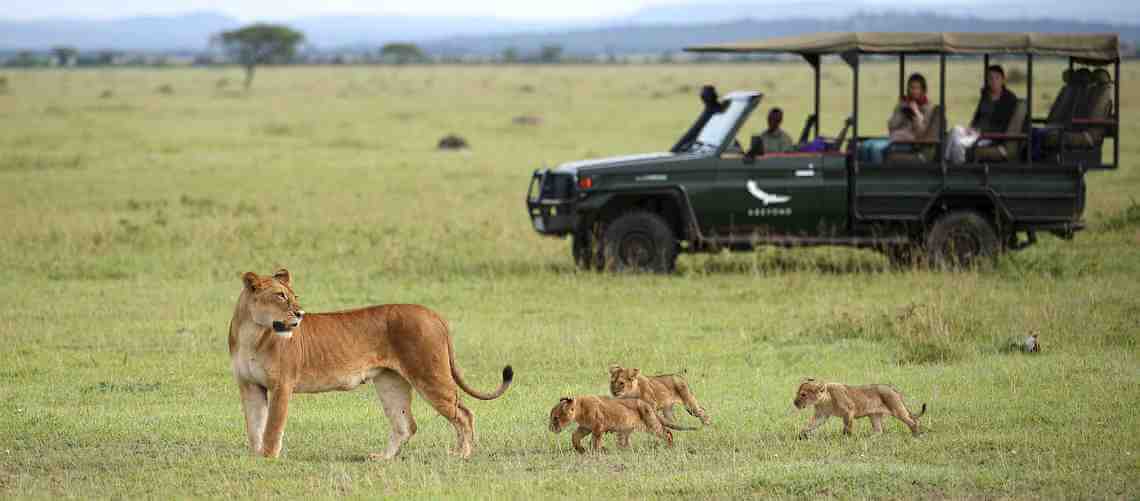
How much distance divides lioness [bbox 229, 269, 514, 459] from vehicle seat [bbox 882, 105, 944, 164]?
8219 mm

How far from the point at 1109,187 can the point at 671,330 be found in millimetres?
13194

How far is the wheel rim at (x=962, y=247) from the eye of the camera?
1514 cm

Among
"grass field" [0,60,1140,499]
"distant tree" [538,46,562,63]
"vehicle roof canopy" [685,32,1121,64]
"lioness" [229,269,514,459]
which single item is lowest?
"distant tree" [538,46,562,63]

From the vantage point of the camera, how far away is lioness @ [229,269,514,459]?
7.39m

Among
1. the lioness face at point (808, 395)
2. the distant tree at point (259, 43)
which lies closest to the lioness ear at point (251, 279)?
the lioness face at point (808, 395)

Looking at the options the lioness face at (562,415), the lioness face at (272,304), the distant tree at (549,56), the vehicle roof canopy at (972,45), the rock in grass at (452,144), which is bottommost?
the distant tree at (549,56)

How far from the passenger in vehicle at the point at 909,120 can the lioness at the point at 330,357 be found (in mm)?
8366

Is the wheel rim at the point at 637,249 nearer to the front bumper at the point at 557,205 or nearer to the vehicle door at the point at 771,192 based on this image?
the front bumper at the point at 557,205

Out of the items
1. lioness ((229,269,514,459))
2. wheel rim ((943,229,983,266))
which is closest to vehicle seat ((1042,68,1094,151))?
wheel rim ((943,229,983,266))

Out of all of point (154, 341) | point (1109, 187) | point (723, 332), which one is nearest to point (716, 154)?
point (723, 332)

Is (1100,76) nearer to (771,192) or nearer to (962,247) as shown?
(962,247)

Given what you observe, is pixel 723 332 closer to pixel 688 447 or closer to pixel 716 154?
pixel 716 154

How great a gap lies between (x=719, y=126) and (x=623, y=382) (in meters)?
7.67

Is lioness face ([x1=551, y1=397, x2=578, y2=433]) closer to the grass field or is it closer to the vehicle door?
the grass field
